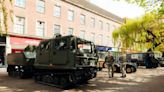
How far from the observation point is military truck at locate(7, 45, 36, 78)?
44.1 feet

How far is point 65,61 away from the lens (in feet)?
33.4

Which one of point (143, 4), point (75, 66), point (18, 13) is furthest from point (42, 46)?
point (18, 13)

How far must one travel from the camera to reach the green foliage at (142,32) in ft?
79.4

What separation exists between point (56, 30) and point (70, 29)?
2.86 metres

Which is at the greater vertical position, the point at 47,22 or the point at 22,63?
the point at 47,22

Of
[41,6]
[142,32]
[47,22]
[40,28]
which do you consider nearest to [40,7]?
[41,6]

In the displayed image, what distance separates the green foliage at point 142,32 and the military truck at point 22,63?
14967mm

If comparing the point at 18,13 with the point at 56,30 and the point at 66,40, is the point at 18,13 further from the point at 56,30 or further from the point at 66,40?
the point at 66,40

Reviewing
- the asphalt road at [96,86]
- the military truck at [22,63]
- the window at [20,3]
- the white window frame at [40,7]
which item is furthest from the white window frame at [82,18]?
the asphalt road at [96,86]

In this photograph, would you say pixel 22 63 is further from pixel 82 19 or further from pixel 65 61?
pixel 82 19

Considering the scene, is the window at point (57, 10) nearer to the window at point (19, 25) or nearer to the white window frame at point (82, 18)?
the white window frame at point (82, 18)

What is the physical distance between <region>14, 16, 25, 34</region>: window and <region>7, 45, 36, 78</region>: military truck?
9351 millimetres

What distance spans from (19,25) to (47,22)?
13.9 ft

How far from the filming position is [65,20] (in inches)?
1173
